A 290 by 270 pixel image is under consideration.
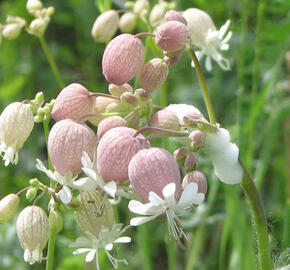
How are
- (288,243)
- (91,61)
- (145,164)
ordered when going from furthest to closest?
(91,61) < (288,243) < (145,164)

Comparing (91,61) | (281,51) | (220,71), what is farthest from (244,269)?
(91,61)

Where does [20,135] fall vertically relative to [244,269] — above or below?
above

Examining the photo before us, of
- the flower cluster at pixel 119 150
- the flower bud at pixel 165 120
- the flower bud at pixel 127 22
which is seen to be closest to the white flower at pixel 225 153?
the flower cluster at pixel 119 150

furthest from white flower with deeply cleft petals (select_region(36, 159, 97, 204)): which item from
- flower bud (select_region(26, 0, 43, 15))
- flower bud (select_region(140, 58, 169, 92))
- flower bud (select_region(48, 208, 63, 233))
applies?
flower bud (select_region(26, 0, 43, 15))

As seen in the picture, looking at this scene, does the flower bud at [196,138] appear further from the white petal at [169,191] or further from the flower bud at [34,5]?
the flower bud at [34,5]

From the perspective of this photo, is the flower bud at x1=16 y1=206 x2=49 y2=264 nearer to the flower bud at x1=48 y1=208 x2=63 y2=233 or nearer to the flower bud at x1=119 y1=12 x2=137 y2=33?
the flower bud at x1=48 y1=208 x2=63 y2=233

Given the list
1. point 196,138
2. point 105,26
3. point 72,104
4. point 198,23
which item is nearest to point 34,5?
point 105,26

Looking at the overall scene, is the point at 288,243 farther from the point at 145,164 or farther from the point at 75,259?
the point at 75,259
